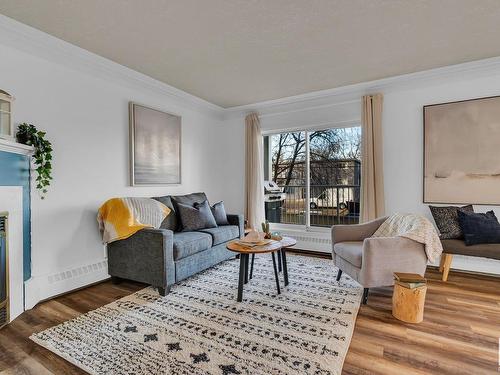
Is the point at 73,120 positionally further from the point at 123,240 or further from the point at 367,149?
the point at 367,149

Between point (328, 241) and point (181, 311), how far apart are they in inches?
105

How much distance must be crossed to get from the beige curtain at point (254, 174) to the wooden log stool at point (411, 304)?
2.77 m

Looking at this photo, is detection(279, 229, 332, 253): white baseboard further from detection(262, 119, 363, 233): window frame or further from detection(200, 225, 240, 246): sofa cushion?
detection(200, 225, 240, 246): sofa cushion

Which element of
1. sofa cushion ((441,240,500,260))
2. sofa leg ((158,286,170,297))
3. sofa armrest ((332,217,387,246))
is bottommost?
sofa leg ((158,286,170,297))

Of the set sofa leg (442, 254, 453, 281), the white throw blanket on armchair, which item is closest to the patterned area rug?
the white throw blanket on armchair

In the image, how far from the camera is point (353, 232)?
3.22 m

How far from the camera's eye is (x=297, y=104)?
180 inches

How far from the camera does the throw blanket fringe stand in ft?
9.63

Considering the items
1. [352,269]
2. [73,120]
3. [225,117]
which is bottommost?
[352,269]

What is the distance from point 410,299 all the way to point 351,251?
659 mm

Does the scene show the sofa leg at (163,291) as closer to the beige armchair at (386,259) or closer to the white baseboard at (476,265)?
the beige armchair at (386,259)

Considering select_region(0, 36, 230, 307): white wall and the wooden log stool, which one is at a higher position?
select_region(0, 36, 230, 307): white wall

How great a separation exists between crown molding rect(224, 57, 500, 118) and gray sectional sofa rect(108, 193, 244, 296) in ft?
7.94

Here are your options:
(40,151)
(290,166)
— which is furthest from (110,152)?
(290,166)
